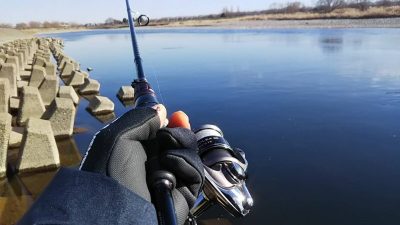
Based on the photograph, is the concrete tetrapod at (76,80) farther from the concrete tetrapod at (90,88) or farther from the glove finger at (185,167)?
the glove finger at (185,167)

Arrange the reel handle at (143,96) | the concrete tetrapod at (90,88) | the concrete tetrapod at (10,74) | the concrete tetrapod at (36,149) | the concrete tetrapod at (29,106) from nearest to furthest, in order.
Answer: the reel handle at (143,96) < the concrete tetrapod at (36,149) < the concrete tetrapod at (29,106) < the concrete tetrapod at (10,74) < the concrete tetrapod at (90,88)

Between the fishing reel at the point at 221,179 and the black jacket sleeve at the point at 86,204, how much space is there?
25.1 inches

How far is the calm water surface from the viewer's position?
16.4ft

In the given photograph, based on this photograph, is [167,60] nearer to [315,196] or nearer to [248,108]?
[248,108]

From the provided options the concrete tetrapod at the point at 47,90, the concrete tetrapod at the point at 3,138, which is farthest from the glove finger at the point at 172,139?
the concrete tetrapod at the point at 47,90

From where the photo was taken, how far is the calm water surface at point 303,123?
500 centimetres

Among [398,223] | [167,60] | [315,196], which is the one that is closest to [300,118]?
[315,196]

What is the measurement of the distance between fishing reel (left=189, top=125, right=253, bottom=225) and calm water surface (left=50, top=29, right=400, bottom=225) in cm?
296

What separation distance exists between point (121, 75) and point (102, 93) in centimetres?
299

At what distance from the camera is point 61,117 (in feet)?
23.4

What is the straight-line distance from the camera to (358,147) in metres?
6.62

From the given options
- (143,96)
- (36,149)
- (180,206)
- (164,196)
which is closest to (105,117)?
(36,149)

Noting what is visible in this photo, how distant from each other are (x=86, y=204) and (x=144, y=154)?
1.67 feet

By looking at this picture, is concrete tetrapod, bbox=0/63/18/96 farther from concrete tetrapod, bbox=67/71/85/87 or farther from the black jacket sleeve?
the black jacket sleeve
